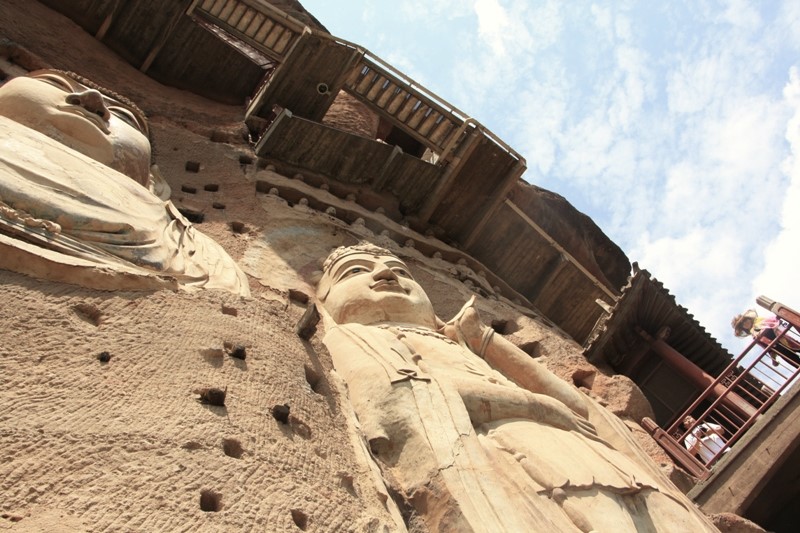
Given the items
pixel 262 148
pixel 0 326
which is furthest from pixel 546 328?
pixel 0 326

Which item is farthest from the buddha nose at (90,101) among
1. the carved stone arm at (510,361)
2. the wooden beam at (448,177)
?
the wooden beam at (448,177)

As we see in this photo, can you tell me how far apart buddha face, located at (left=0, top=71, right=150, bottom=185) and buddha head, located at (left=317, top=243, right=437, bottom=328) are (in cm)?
183

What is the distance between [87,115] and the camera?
5.77 metres

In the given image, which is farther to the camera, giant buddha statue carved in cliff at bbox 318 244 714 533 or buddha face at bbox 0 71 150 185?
buddha face at bbox 0 71 150 185

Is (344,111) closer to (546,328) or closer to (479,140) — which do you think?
(479,140)

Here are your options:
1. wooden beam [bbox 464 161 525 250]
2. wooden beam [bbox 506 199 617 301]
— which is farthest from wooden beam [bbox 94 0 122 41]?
wooden beam [bbox 506 199 617 301]

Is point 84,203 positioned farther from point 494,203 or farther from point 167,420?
point 494,203

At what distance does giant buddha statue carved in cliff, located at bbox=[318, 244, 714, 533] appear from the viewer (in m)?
3.97

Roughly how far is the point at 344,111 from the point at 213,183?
6039 millimetres

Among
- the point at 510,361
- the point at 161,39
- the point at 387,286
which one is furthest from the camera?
the point at 161,39

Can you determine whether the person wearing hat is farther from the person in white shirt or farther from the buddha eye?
the buddha eye

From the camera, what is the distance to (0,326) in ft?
10.4

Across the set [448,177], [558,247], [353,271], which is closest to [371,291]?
[353,271]

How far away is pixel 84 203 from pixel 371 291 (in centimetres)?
273
